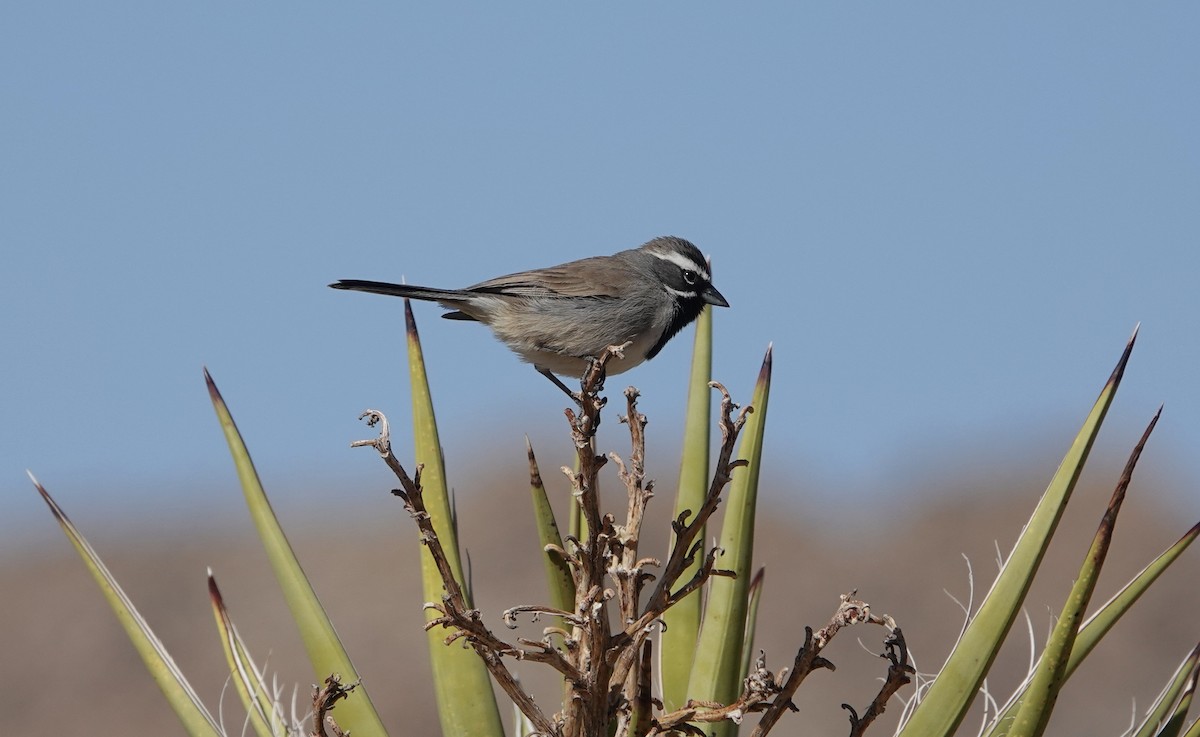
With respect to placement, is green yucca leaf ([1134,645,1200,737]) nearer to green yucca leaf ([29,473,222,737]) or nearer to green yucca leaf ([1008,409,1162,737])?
green yucca leaf ([1008,409,1162,737])

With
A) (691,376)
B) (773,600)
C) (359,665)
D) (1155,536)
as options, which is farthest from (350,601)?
(691,376)

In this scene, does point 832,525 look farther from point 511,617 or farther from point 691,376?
point 511,617

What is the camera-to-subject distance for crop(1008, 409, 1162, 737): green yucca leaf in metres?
3.26

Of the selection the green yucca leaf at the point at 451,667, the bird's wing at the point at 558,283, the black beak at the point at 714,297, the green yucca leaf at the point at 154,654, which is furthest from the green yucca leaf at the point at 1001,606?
the bird's wing at the point at 558,283

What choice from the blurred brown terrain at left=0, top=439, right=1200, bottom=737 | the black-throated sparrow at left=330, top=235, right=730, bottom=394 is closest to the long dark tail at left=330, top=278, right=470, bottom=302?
the black-throated sparrow at left=330, top=235, right=730, bottom=394

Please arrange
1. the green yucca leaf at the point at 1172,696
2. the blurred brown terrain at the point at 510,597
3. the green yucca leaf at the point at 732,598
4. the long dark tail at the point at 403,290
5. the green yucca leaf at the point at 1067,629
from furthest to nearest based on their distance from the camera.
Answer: the blurred brown terrain at the point at 510,597
the long dark tail at the point at 403,290
the green yucca leaf at the point at 732,598
the green yucca leaf at the point at 1172,696
the green yucca leaf at the point at 1067,629

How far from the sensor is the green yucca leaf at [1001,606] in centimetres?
374

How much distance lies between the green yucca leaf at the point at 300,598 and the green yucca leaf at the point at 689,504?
1.01 metres

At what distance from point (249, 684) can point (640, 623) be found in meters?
1.52

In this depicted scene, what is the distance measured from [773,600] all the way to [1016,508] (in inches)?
172

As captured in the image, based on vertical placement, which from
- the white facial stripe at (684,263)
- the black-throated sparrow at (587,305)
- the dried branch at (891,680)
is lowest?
the dried branch at (891,680)

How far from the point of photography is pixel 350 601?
758 inches

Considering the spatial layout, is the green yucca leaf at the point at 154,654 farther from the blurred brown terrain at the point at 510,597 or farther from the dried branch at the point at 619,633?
the blurred brown terrain at the point at 510,597

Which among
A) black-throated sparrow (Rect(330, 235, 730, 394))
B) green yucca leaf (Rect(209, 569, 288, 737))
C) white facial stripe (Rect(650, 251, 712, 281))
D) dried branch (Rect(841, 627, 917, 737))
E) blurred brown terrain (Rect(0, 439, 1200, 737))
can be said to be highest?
white facial stripe (Rect(650, 251, 712, 281))
